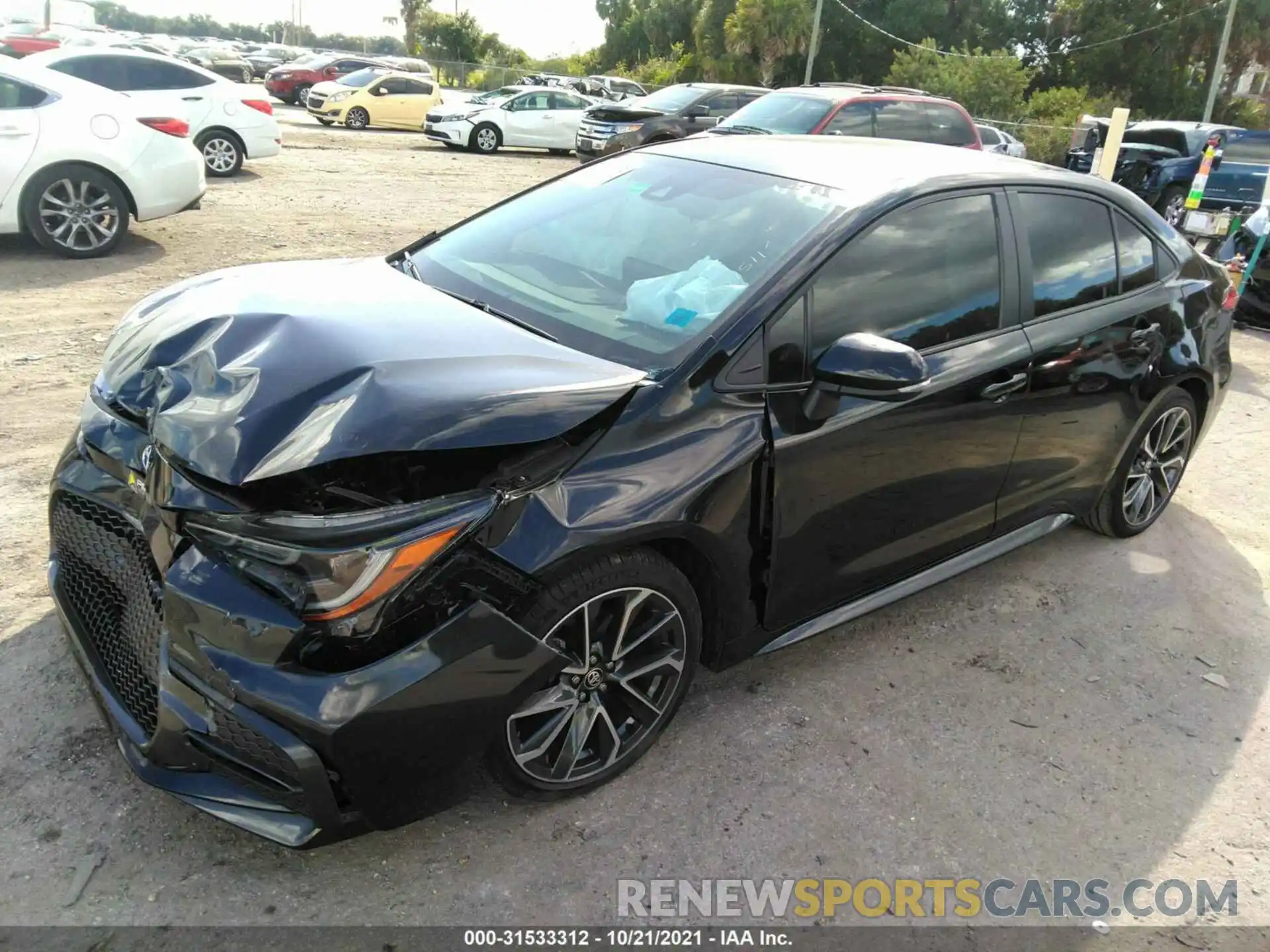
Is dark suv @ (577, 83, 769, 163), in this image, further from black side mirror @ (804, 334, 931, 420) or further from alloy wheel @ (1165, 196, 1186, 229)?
black side mirror @ (804, 334, 931, 420)

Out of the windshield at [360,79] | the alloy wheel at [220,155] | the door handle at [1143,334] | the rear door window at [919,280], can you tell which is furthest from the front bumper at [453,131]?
the rear door window at [919,280]

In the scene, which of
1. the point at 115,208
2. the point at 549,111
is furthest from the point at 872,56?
the point at 115,208

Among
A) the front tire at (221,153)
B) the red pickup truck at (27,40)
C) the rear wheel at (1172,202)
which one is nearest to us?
the front tire at (221,153)

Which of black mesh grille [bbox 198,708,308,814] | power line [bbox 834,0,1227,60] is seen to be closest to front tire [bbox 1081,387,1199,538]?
black mesh grille [bbox 198,708,308,814]

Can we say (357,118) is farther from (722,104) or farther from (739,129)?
(739,129)

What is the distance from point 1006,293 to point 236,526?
267cm

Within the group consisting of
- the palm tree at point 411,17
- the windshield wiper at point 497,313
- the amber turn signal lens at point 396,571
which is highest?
the palm tree at point 411,17

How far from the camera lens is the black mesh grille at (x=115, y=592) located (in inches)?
93.4

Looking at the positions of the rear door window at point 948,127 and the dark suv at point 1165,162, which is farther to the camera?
the dark suv at point 1165,162

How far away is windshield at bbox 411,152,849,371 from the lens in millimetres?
2881

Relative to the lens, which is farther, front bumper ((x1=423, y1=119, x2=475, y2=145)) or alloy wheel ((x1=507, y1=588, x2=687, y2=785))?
front bumper ((x1=423, y1=119, x2=475, y2=145))

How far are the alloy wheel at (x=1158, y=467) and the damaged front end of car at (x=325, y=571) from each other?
297cm

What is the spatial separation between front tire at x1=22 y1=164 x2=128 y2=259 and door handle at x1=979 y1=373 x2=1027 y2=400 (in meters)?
7.15

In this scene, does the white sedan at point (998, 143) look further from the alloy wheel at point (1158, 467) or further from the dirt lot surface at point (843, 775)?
the dirt lot surface at point (843, 775)
